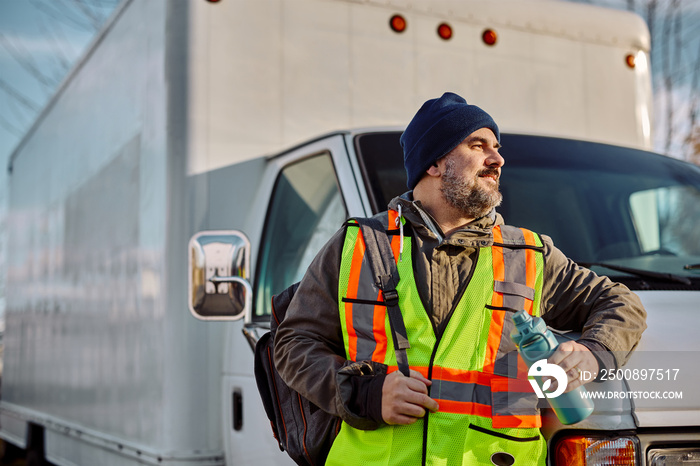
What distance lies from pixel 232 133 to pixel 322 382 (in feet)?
6.88

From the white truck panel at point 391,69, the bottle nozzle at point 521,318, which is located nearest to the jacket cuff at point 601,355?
the bottle nozzle at point 521,318

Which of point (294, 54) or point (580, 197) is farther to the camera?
point (294, 54)

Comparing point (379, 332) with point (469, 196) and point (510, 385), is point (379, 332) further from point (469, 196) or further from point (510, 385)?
point (469, 196)

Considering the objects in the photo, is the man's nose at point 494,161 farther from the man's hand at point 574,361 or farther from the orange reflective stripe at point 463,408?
the orange reflective stripe at point 463,408

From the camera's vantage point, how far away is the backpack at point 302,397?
2.24 meters

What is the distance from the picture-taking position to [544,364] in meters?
1.99

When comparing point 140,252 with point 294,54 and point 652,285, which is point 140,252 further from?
point 652,285

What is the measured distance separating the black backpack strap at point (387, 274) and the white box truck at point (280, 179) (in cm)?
43

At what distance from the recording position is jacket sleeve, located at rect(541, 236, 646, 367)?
218 cm

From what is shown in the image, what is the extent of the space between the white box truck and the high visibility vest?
0.47 ft

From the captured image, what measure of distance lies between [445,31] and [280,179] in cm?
139

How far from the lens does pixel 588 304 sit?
2350 millimetres

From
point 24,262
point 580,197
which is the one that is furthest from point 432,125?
point 24,262

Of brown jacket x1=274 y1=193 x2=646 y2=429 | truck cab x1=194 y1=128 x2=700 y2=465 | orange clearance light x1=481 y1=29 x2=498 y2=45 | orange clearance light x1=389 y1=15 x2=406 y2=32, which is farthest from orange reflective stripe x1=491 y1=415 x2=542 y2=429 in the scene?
orange clearance light x1=481 y1=29 x2=498 y2=45
